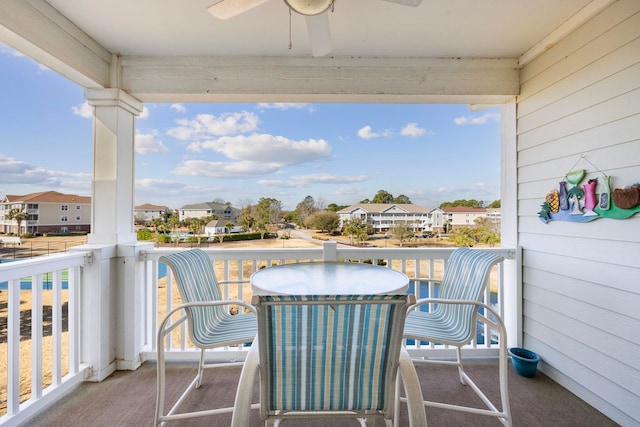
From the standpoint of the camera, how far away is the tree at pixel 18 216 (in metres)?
2.09

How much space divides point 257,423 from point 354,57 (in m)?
2.94

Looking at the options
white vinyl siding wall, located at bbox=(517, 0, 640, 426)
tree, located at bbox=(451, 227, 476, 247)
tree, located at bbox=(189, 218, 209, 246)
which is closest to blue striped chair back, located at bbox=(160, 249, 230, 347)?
tree, located at bbox=(189, 218, 209, 246)

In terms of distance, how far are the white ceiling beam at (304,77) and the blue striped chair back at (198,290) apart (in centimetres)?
153

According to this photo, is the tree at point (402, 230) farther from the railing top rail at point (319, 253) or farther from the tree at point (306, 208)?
the tree at point (306, 208)

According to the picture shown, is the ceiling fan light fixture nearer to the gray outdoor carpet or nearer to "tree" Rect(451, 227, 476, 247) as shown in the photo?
"tree" Rect(451, 227, 476, 247)

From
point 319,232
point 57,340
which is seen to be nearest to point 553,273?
point 319,232

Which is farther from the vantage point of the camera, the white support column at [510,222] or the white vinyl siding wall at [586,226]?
the white support column at [510,222]

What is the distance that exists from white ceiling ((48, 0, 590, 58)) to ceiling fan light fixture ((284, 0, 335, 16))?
0.49 metres

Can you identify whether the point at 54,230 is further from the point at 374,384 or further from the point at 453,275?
the point at 453,275

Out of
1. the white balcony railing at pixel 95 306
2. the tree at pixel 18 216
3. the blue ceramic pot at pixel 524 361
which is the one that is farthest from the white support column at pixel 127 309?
the blue ceramic pot at pixel 524 361

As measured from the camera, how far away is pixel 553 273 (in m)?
2.45

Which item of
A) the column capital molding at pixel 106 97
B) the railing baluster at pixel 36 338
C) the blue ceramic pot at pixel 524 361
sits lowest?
the blue ceramic pot at pixel 524 361

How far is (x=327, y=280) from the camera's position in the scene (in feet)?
6.49

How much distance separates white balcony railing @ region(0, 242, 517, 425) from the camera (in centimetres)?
190
